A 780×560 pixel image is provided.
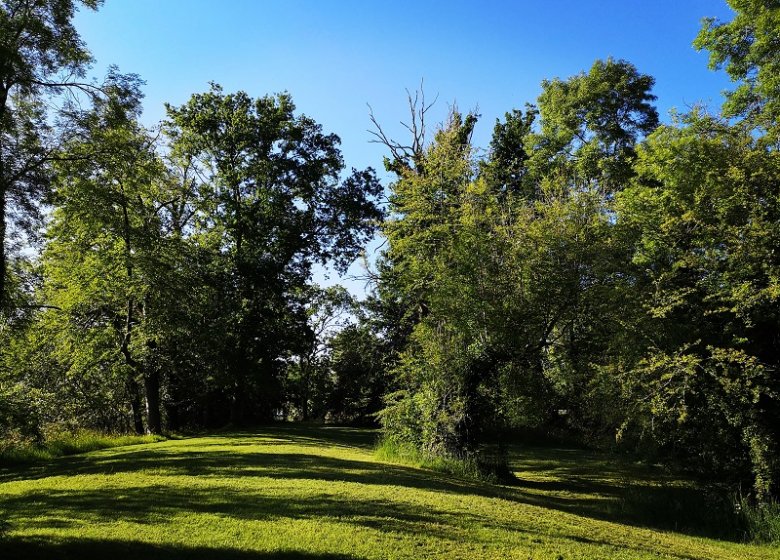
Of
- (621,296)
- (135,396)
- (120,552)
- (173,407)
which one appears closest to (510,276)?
(621,296)

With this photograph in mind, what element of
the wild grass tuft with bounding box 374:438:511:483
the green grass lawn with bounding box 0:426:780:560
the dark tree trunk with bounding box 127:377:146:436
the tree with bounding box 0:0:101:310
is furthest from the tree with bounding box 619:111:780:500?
the dark tree trunk with bounding box 127:377:146:436

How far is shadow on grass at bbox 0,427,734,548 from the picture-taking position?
23.1ft

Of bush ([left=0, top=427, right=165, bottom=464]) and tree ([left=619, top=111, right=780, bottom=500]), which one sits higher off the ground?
tree ([left=619, top=111, right=780, bottom=500])

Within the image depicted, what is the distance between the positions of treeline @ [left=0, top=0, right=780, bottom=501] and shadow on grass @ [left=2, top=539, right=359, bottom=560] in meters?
4.32

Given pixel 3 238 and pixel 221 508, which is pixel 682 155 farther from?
pixel 3 238

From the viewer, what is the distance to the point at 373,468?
1205 centimetres

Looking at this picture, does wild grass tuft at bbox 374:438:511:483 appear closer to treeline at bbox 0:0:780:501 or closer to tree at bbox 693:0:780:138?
treeline at bbox 0:0:780:501

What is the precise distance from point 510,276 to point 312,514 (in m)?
8.22

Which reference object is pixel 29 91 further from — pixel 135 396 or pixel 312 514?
pixel 135 396

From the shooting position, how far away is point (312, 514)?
714 cm

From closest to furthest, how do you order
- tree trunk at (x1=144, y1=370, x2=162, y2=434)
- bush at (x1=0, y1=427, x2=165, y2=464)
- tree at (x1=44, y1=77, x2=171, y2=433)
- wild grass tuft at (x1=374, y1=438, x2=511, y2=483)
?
bush at (x1=0, y1=427, x2=165, y2=464)
wild grass tuft at (x1=374, y1=438, x2=511, y2=483)
tree at (x1=44, y1=77, x2=171, y2=433)
tree trunk at (x1=144, y1=370, x2=162, y2=434)

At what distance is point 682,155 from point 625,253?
8.78 feet

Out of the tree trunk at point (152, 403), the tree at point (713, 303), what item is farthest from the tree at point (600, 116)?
the tree trunk at point (152, 403)

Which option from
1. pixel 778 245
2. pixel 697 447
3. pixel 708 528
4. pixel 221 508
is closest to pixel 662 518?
pixel 708 528
